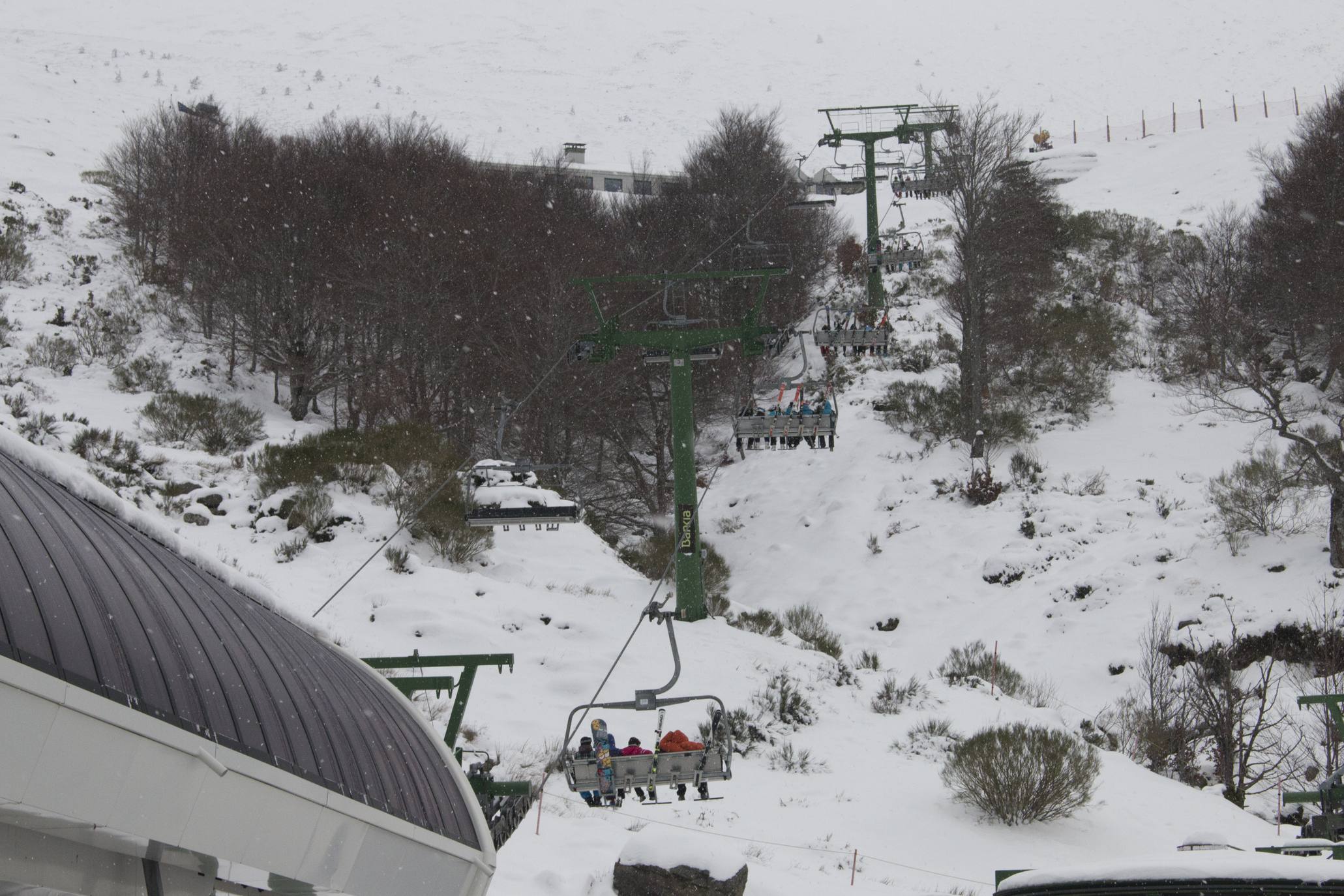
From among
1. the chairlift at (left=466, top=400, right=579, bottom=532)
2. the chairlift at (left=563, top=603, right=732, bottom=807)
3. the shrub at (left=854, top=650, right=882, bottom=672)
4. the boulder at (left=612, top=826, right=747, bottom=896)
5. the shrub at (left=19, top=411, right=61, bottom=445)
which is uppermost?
the shrub at (left=19, top=411, right=61, bottom=445)

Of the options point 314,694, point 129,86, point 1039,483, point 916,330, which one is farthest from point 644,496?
point 129,86

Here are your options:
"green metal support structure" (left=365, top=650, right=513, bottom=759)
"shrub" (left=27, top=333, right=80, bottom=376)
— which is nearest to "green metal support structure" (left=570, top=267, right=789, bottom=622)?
"green metal support structure" (left=365, top=650, right=513, bottom=759)

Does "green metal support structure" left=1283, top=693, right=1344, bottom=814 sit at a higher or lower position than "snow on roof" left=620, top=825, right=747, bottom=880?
higher

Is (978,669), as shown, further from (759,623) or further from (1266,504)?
(1266,504)

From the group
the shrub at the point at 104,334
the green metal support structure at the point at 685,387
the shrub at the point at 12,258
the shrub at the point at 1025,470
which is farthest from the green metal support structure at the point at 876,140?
the shrub at the point at 12,258

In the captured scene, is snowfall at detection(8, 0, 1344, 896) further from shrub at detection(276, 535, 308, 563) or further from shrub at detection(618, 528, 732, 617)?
shrub at detection(618, 528, 732, 617)

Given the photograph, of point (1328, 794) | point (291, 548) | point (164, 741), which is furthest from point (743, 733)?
point (164, 741)

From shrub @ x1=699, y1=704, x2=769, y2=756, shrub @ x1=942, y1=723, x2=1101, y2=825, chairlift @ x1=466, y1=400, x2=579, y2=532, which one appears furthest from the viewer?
shrub @ x1=699, y1=704, x2=769, y2=756
